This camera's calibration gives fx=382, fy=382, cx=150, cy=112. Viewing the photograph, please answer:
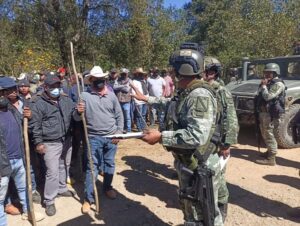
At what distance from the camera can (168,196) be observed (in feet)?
17.1

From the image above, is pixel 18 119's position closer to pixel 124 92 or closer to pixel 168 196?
pixel 168 196

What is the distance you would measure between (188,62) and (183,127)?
19.8 inches

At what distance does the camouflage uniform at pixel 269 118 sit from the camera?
6.29 meters

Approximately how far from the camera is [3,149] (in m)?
3.84

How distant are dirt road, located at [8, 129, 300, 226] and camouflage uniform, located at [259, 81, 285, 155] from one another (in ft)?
1.28

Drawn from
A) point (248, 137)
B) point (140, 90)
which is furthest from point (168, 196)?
point (140, 90)

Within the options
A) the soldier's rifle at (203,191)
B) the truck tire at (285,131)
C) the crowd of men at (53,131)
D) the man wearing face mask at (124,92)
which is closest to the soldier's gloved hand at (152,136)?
the soldier's rifle at (203,191)

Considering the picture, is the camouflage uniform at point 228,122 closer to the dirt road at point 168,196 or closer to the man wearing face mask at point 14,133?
the dirt road at point 168,196

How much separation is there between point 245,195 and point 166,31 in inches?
501

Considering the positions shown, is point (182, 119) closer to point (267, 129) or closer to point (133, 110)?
point (267, 129)

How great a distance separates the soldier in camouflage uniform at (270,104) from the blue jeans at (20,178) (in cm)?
389

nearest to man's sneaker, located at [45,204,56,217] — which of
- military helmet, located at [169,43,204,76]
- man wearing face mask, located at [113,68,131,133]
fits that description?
military helmet, located at [169,43,204,76]

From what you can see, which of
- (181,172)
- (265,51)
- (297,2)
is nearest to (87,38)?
(265,51)

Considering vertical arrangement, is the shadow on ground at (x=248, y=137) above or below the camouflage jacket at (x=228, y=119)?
below
